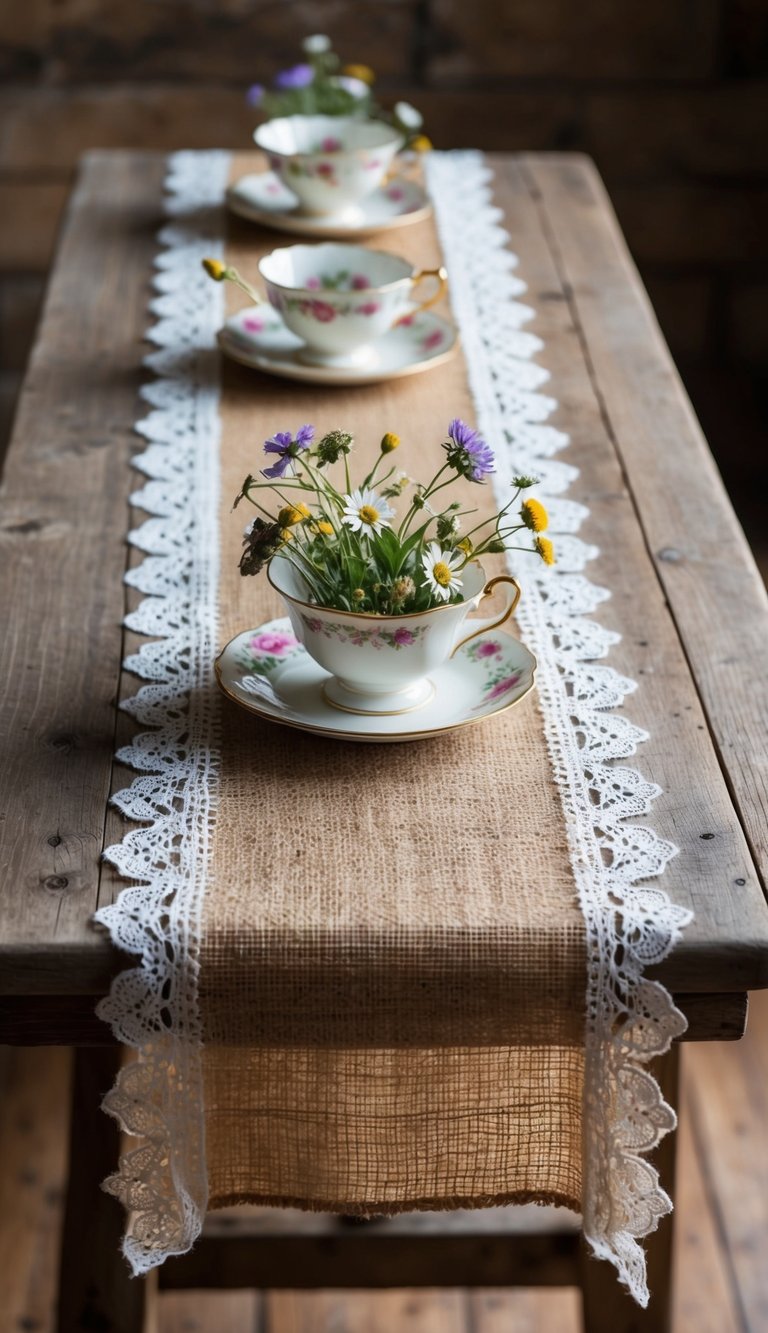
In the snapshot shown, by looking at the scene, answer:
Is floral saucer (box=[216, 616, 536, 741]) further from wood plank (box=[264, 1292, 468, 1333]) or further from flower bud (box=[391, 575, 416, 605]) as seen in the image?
wood plank (box=[264, 1292, 468, 1333])

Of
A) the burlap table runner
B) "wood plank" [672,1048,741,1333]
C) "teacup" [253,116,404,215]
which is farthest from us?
"teacup" [253,116,404,215]

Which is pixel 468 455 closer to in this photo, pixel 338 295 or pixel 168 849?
pixel 168 849

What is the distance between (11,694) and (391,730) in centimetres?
27

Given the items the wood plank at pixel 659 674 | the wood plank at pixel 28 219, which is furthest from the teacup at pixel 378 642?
the wood plank at pixel 28 219

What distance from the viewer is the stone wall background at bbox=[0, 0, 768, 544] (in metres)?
2.87

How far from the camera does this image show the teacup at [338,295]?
1.41 metres

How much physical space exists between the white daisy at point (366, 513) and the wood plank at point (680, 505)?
0.26 meters

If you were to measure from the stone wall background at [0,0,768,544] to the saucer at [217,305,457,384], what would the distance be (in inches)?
56.2

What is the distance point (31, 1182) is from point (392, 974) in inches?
42.5

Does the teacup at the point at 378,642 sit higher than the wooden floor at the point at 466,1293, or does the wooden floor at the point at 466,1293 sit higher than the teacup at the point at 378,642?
the teacup at the point at 378,642

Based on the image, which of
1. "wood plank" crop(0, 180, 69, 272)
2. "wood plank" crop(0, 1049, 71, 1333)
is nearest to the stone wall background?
"wood plank" crop(0, 180, 69, 272)

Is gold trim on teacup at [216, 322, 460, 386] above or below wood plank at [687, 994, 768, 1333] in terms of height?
above

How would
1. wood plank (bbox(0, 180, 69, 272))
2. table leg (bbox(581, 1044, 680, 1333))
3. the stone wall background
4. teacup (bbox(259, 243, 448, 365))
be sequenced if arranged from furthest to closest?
wood plank (bbox(0, 180, 69, 272)), the stone wall background, teacup (bbox(259, 243, 448, 365)), table leg (bbox(581, 1044, 680, 1333))

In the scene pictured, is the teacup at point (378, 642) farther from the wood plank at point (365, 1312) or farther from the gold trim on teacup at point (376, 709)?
the wood plank at point (365, 1312)
